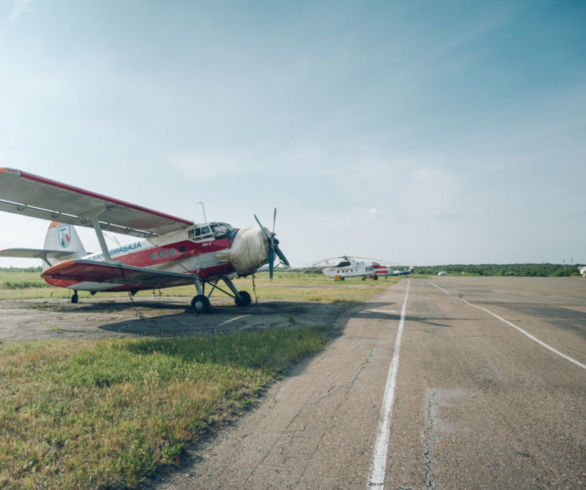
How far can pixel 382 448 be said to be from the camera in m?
3.20

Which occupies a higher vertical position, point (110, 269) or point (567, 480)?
point (110, 269)

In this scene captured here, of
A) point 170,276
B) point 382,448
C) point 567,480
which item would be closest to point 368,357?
point 382,448

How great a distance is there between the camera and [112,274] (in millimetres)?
11789

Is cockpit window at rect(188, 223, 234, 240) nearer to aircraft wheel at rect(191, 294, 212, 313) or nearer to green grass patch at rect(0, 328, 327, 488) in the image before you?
aircraft wheel at rect(191, 294, 212, 313)

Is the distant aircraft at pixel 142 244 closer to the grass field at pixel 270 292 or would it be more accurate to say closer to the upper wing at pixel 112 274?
the upper wing at pixel 112 274

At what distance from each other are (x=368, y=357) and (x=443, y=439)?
3422 mm

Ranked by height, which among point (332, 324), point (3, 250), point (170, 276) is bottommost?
point (332, 324)

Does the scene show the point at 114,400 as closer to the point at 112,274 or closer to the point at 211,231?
the point at 112,274

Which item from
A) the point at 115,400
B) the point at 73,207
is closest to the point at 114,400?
the point at 115,400

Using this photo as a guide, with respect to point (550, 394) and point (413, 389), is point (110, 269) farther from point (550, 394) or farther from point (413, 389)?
point (550, 394)

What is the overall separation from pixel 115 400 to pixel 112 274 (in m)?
8.85

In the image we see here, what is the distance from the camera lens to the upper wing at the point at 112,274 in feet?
33.0

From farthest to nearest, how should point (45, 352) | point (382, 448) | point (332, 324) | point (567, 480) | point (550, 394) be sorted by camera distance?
point (332, 324), point (45, 352), point (550, 394), point (382, 448), point (567, 480)

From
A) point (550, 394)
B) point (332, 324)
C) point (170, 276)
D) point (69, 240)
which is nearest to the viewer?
point (550, 394)
